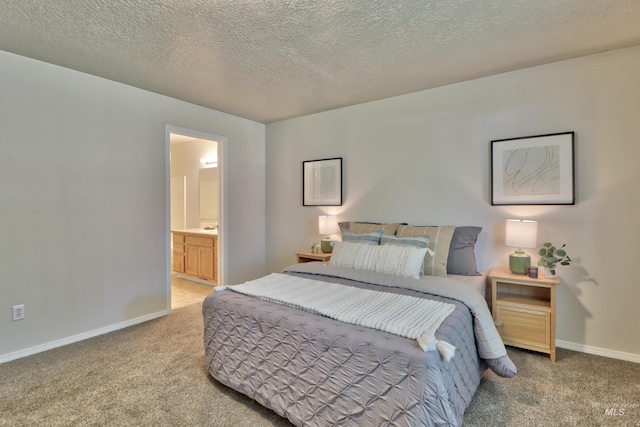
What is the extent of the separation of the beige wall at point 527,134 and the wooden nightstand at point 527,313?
0.96ft

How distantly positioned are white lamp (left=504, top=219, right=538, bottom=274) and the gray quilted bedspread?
1.04 meters

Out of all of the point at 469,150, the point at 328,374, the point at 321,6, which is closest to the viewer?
the point at 328,374

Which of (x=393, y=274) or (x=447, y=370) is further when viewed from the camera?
(x=393, y=274)

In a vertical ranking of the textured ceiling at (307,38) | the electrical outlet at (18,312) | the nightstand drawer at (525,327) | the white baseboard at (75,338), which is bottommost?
the white baseboard at (75,338)

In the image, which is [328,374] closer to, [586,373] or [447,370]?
[447,370]

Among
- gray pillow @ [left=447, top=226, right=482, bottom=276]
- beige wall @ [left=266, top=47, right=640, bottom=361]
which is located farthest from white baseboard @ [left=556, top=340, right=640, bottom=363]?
gray pillow @ [left=447, top=226, right=482, bottom=276]

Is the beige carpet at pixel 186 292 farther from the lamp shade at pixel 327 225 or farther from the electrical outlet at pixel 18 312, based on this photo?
the lamp shade at pixel 327 225

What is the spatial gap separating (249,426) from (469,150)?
291 cm

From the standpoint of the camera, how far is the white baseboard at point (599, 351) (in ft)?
7.93

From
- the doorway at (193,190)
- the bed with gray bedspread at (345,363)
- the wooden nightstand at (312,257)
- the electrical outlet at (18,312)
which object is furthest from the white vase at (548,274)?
the electrical outlet at (18,312)

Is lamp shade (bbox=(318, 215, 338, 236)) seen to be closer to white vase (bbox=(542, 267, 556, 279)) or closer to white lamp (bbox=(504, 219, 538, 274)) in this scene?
white lamp (bbox=(504, 219, 538, 274))

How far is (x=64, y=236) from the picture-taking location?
277 centimetres

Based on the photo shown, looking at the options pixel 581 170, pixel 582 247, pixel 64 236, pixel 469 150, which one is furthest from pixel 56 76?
pixel 582 247

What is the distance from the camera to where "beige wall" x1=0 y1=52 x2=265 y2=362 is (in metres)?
2.52
